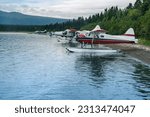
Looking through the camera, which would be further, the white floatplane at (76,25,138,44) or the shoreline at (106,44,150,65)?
the white floatplane at (76,25,138,44)

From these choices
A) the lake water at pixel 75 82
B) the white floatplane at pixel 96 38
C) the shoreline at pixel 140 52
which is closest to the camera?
the lake water at pixel 75 82

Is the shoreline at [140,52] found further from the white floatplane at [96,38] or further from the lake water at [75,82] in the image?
the lake water at [75,82]

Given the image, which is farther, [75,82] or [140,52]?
[140,52]

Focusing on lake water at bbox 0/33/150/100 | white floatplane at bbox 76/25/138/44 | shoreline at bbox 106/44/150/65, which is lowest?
shoreline at bbox 106/44/150/65

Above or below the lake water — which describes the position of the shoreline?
below

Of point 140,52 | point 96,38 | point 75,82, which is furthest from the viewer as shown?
point 96,38

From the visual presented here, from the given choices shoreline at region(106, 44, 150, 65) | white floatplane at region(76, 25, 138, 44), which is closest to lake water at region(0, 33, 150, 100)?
shoreline at region(106, 44, 150, 65)

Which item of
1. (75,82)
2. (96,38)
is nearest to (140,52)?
(96,38)

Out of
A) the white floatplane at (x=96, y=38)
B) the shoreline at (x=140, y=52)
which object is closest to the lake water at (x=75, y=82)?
the shoreline at (x=140, y=52)

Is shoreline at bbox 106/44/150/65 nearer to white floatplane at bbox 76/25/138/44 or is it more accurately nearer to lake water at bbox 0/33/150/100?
white floatplane at bbox 76/25/138/44

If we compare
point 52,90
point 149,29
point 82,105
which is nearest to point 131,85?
point 52,90

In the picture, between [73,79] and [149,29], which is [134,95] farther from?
[149,29]

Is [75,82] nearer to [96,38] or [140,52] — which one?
[140,52]

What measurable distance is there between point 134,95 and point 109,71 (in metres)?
9.66
